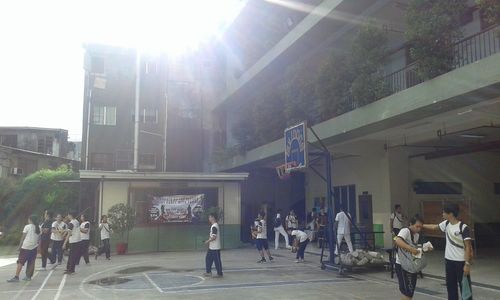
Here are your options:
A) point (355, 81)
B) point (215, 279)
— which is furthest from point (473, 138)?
point (215, 279)

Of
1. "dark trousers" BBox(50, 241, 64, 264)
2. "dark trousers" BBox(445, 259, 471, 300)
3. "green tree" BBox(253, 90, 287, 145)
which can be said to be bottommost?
"dark trousers" BBox(50, 241, 64, 264)

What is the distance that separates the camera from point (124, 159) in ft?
99.7

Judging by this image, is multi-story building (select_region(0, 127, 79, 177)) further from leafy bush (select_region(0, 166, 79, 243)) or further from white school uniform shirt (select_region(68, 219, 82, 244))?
white school uniform shirt (select_region(68, 219, 82, 244))

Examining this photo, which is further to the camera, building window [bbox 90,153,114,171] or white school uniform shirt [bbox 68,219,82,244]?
building window [bbox 90,153,114,171]

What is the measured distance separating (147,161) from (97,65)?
7.35 m

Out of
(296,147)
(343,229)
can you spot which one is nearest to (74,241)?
(296,147)

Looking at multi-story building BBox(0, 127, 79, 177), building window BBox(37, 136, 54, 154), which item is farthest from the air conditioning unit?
building window BBox(37, 136, 54, 154)

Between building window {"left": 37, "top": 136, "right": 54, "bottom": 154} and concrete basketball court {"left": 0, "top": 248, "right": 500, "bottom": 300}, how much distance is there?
28.5 m

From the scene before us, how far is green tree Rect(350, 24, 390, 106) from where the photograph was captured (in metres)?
12.9

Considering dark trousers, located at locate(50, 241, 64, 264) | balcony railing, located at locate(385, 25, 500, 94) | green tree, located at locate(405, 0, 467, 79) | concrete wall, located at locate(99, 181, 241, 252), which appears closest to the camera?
green tree, located at locate(405, 0, 467, 79)

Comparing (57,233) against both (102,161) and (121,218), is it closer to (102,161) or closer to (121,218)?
(121,218)

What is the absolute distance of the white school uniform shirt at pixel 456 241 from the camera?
675 centimetres

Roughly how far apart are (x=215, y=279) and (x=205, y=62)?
2265 cm

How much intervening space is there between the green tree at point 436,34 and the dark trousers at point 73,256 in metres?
10.3
